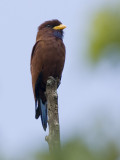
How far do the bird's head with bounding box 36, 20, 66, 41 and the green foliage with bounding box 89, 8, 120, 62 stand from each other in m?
4.73

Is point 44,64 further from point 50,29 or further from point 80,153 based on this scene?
point 80,153

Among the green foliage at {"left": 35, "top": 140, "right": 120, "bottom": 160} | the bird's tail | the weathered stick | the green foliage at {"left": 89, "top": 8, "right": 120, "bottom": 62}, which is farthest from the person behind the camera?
the bird's tail

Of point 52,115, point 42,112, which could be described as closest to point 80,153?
point 52,115

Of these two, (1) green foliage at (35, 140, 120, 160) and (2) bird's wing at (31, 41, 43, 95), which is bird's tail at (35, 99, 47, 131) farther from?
(1) green foliage at (35, 140, 120, 160)

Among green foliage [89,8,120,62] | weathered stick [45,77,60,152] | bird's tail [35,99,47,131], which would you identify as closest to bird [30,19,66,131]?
bird's tail [35,99,47,131]

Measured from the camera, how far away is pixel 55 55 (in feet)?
16.7

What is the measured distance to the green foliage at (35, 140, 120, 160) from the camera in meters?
0.68

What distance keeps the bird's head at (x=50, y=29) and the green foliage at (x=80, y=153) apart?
489 centimetres

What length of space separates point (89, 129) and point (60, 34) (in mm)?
5055

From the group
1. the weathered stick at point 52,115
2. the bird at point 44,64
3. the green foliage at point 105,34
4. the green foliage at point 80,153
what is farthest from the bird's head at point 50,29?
the green foliage at point 80,153

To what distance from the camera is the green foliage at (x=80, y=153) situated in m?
0.68

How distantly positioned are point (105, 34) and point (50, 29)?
198 inches

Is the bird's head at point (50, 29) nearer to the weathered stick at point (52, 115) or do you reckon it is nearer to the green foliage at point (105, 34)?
the weathered stick at point (52, 115)

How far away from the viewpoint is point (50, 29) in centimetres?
575
